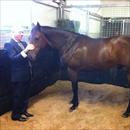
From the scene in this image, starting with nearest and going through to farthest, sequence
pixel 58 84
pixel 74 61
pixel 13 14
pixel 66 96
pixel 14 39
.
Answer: pixel 14 39 → pixel 74 61 → pixel 66 96 → pixel 13 14 → pixel 58 84

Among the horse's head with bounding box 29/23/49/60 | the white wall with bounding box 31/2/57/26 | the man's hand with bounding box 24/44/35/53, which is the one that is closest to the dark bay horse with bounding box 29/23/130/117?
the horse's head with bounding box 29/23/49/60

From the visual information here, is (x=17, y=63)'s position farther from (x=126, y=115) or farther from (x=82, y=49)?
(x=126, y=115)

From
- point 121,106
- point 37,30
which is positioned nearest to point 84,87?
point 121,106

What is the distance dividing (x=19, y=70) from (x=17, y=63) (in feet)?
0.28

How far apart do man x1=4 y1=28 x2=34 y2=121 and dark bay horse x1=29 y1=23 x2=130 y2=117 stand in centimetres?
23

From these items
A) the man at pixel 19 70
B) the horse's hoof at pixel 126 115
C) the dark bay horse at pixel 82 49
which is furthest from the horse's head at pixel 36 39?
the horse's hoof at pixel 126 115

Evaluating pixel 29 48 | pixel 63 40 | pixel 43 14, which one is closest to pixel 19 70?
pixel 29 48

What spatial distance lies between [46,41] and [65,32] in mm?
302

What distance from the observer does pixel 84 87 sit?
4.22m

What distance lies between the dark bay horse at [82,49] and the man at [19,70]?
23 cm

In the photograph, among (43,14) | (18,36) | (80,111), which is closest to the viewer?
(18,36)

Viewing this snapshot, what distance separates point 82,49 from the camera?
329 cm

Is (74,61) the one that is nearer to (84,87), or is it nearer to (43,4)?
(84,87)

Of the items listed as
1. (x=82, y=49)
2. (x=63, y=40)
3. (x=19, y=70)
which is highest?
(x=63, y=40)
